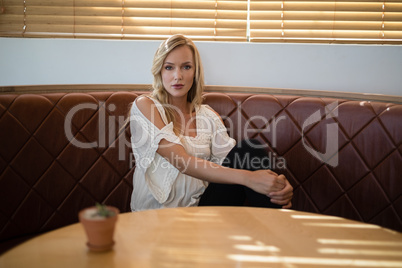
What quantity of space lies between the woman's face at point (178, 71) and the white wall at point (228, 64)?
29 centimetres

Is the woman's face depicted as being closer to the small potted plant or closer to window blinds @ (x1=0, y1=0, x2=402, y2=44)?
window blinds @ (x1=0, y1=0, x2=402, y2=44)

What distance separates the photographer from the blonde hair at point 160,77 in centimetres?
183

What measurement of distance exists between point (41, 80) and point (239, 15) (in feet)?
3.69

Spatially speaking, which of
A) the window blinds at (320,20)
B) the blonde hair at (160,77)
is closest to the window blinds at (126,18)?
the window blinds at (320,20)

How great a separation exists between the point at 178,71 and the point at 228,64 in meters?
0.42

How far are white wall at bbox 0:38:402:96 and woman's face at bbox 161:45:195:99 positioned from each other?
0.96 ft

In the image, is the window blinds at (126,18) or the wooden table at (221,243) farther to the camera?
the window blinds at (126,18)

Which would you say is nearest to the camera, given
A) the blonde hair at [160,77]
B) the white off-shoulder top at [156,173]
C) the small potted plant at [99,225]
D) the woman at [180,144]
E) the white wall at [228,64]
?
the small potted plant at [99,225]

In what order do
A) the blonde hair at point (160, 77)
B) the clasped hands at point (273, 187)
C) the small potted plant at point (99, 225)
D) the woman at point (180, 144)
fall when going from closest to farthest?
1. the small potted plant at point (99, 225)
2. the clasped hands at point (273, 187)
3. the woman at point (180, 144)
4. the blonde hair at point (160, 77)

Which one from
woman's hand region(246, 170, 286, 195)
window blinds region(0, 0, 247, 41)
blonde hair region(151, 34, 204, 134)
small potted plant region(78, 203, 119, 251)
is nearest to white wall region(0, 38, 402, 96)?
window blinds region(0, 0, 247, 41)

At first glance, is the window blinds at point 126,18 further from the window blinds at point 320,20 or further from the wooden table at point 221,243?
the wooden table at point 221,243

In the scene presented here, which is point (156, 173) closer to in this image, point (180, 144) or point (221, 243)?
point (180, 144)

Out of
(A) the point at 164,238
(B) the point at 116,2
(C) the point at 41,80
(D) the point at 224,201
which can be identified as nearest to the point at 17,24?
(C) the point at 41,80

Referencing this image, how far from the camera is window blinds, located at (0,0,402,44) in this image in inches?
85.2
